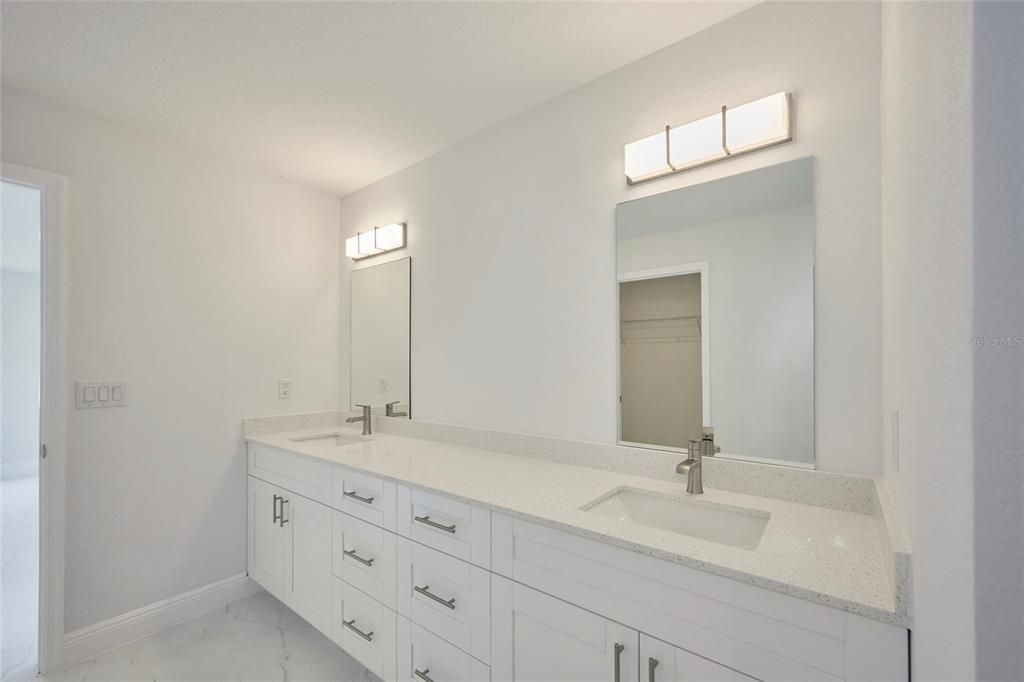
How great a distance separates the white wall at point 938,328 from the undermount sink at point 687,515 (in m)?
0.54

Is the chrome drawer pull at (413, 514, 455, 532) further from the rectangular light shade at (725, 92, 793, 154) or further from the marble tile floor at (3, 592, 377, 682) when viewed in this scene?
the rectangular light shade at (725, 92, 793, 154)

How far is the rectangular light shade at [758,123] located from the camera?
139cm

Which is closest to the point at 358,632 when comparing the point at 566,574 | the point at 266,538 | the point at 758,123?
the point at 266,538

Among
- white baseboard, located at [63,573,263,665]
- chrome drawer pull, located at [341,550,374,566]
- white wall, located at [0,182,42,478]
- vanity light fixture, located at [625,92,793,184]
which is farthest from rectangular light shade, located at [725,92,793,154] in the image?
white wall, located at [0,182,42,478]

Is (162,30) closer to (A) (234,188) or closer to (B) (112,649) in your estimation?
(A) (234,188)

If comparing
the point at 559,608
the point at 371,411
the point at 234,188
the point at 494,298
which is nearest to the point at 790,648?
the point at 559,608

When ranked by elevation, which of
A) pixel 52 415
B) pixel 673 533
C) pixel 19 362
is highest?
pixel 19 362

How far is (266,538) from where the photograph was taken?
238 centimetres

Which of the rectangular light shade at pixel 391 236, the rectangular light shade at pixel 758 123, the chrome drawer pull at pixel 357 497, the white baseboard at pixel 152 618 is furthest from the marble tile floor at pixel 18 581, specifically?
the rectangular light shade at pixel 758 123

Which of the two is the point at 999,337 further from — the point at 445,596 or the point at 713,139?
the point at 445,596

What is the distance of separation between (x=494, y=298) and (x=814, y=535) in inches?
59.2

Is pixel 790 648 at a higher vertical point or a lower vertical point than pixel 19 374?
lower

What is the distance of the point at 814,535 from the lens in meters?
1.12

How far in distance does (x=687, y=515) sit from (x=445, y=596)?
0.81 metres
